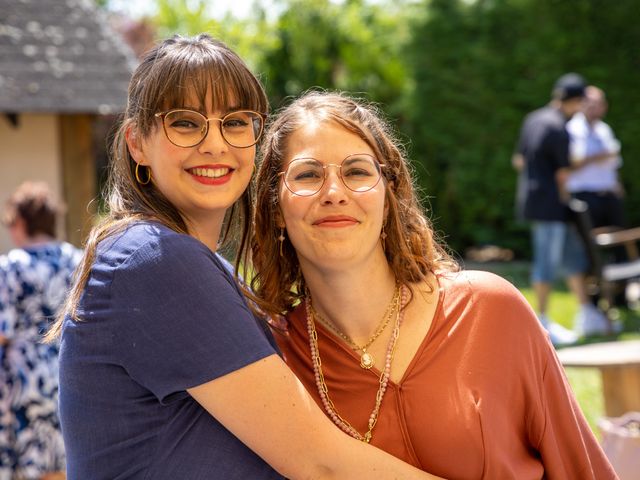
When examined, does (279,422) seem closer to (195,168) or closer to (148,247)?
(148,247)

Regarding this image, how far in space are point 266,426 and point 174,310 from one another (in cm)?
31

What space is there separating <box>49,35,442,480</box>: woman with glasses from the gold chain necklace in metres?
0.35

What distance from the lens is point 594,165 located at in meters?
9.41

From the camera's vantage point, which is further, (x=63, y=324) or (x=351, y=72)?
(x=351, y=72)

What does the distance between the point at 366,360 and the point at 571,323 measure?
7.23 m

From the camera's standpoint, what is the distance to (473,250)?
14555 mm

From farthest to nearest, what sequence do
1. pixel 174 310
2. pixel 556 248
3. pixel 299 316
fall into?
pixel 556 248
pixel 299 316
pixel 174 310

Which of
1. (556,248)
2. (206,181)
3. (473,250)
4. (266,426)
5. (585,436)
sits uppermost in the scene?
(206,181)

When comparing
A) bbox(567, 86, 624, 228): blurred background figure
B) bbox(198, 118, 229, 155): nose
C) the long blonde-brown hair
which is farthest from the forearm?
bbox(567, 86, 624, 228): blurred background figure

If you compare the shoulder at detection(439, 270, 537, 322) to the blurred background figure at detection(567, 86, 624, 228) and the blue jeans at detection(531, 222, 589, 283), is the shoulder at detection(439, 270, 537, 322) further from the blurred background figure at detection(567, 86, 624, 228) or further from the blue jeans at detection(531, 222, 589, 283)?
the blurred background figure at detection(567, 86, 624, 228)

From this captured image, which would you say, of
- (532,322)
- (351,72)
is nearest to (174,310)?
(532,322)

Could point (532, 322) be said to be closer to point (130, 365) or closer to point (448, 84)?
point (130, 365)

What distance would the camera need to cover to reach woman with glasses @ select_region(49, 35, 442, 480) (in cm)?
196

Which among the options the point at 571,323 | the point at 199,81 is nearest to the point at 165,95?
the point at 199,81
